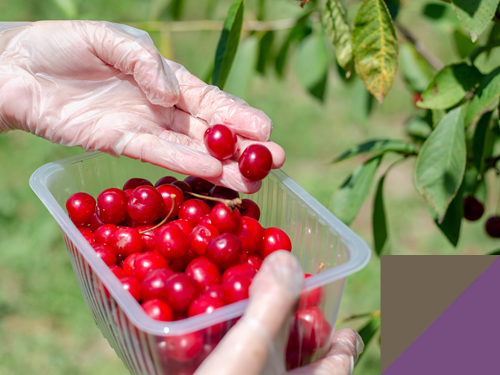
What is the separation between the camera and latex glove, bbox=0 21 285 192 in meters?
1.58

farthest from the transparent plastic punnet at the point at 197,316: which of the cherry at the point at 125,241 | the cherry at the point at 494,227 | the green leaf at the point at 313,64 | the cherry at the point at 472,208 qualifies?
the cherry at the point at 494,227

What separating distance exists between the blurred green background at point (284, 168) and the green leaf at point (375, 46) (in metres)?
0.58

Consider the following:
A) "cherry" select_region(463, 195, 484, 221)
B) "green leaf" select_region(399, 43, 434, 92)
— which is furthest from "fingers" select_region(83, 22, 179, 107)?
"cherry" select_region(463, 195, 484, 221)

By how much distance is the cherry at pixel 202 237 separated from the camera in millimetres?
1391

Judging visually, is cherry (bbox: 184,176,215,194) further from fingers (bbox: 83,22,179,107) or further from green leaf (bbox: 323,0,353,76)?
green leaf (bbox: 323,0,353,76)

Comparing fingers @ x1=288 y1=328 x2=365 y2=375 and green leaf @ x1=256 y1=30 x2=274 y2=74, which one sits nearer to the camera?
fingers @ x1=288 y1=328 x2=365 y2=375

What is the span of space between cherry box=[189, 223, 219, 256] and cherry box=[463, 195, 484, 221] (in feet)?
3.50

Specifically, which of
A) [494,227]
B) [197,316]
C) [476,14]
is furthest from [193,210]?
[494,227]

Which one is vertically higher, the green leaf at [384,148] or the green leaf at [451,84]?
the green leaf at [451,84]

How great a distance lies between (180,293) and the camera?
1146 mm

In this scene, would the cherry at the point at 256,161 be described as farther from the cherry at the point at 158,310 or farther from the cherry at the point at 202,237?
the cherry at the point at 158,310

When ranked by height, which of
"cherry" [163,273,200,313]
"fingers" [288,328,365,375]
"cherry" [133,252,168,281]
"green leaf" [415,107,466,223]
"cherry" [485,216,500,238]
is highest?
"green leaf" [415,107,466,223]

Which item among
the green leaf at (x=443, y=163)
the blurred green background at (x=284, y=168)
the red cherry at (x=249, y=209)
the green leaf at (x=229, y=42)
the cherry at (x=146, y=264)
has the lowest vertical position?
the blurred green background at (x=284, y=168)

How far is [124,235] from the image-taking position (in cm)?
142
